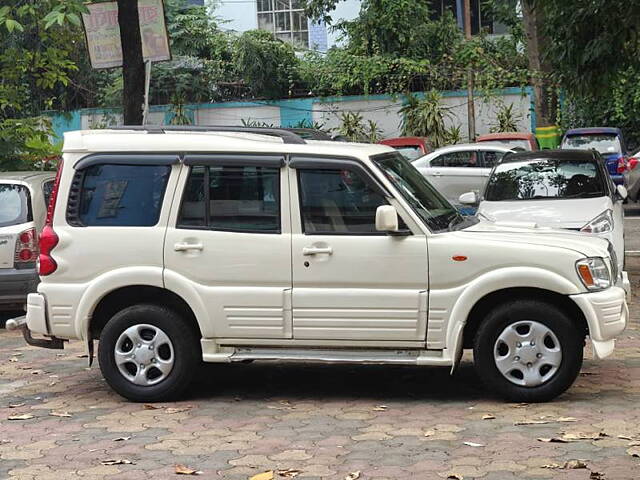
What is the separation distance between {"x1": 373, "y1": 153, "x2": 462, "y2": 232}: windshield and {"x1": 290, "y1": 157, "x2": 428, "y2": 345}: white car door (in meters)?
0.20

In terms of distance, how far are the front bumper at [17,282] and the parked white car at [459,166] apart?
1267cm

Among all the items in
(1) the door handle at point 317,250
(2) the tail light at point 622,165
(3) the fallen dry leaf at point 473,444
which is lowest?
(3) the fallen dry leaf at point 473,444

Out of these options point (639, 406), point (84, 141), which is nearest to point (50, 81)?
point (84, 141)

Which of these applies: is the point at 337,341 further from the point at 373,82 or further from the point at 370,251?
the point at 373,82

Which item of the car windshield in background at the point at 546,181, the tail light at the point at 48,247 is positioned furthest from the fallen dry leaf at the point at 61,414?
the car windshield in background at the point at 546,181

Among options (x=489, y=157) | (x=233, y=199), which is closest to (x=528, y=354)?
(x=233, y=199)

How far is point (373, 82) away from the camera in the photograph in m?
37.1

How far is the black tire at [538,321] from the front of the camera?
25.9 ft

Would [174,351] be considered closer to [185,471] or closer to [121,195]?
[121,195]

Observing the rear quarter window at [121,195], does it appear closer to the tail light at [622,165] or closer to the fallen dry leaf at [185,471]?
the fallen dry leaf at [185,471]

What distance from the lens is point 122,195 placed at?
28.0ft

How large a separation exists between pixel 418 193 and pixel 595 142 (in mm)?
19948

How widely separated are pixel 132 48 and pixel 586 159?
637cm

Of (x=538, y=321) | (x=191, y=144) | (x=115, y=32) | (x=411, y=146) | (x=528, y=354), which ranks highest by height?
(x=115, y=32)
